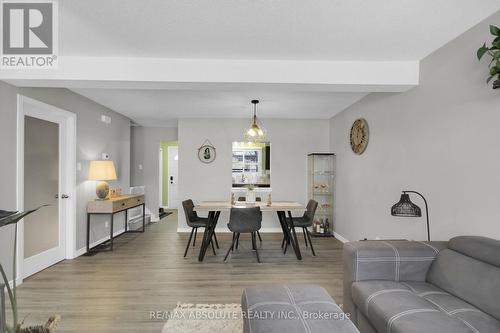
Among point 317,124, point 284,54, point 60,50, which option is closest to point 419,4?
point 284,54

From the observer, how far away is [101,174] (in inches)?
160

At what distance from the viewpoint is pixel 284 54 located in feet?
8.47

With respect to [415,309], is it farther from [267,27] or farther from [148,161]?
[148,161]

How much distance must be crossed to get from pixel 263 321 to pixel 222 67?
90.6 inches

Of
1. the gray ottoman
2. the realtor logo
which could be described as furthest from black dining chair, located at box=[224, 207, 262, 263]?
the realtor logo

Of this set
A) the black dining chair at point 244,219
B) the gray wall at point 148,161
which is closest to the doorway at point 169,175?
the gray wall at point 148,161

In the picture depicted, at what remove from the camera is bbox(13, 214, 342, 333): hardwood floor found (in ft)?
7.54

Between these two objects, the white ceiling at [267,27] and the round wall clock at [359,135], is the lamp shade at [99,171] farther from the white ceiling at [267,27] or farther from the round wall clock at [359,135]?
the round wall clock at [359,135]

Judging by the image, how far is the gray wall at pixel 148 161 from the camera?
643 cm

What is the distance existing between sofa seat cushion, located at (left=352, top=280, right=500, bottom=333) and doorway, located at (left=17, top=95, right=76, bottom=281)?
3.56 m

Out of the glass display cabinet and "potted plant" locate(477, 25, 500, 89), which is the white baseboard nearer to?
the glass display cabinet

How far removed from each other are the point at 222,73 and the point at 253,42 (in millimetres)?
497

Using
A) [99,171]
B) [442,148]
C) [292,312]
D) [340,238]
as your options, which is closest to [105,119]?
[99,171]

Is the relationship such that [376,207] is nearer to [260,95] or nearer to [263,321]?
[260,95]
